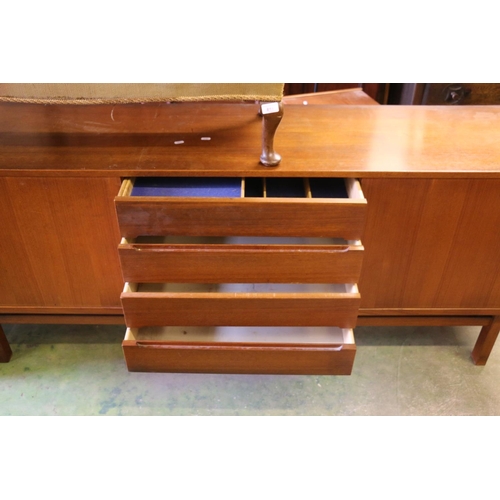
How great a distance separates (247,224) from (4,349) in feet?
2.59

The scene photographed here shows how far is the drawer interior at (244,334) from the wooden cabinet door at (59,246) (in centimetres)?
17

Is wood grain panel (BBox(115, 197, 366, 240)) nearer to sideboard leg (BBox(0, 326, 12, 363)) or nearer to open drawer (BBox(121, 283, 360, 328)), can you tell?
open drawer (BBox(121, 283, 360, 328))

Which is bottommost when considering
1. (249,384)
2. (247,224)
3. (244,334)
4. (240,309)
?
(249,384)

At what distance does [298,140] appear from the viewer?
41.9 inches

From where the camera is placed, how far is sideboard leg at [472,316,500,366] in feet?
4.06

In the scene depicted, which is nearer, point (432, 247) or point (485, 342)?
point (432, 247)

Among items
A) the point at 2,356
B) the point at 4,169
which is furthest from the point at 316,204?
the point at 2,356

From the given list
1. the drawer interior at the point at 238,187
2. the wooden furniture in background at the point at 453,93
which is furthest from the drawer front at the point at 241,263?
the wooden furniture in background at the point at 453,93

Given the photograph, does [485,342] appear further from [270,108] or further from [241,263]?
[270,108]

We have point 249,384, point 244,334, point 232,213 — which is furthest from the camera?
point 249,384

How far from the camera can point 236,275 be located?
966 millimetres

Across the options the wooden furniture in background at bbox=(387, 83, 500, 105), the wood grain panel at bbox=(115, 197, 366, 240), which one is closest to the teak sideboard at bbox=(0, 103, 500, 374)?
the wood grain panel at bbox=(115, 197, 366, 240)

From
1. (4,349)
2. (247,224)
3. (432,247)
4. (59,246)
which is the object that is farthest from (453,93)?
(4,349)

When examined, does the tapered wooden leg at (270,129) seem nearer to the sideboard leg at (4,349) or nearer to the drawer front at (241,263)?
the drawer front at (241,263)
